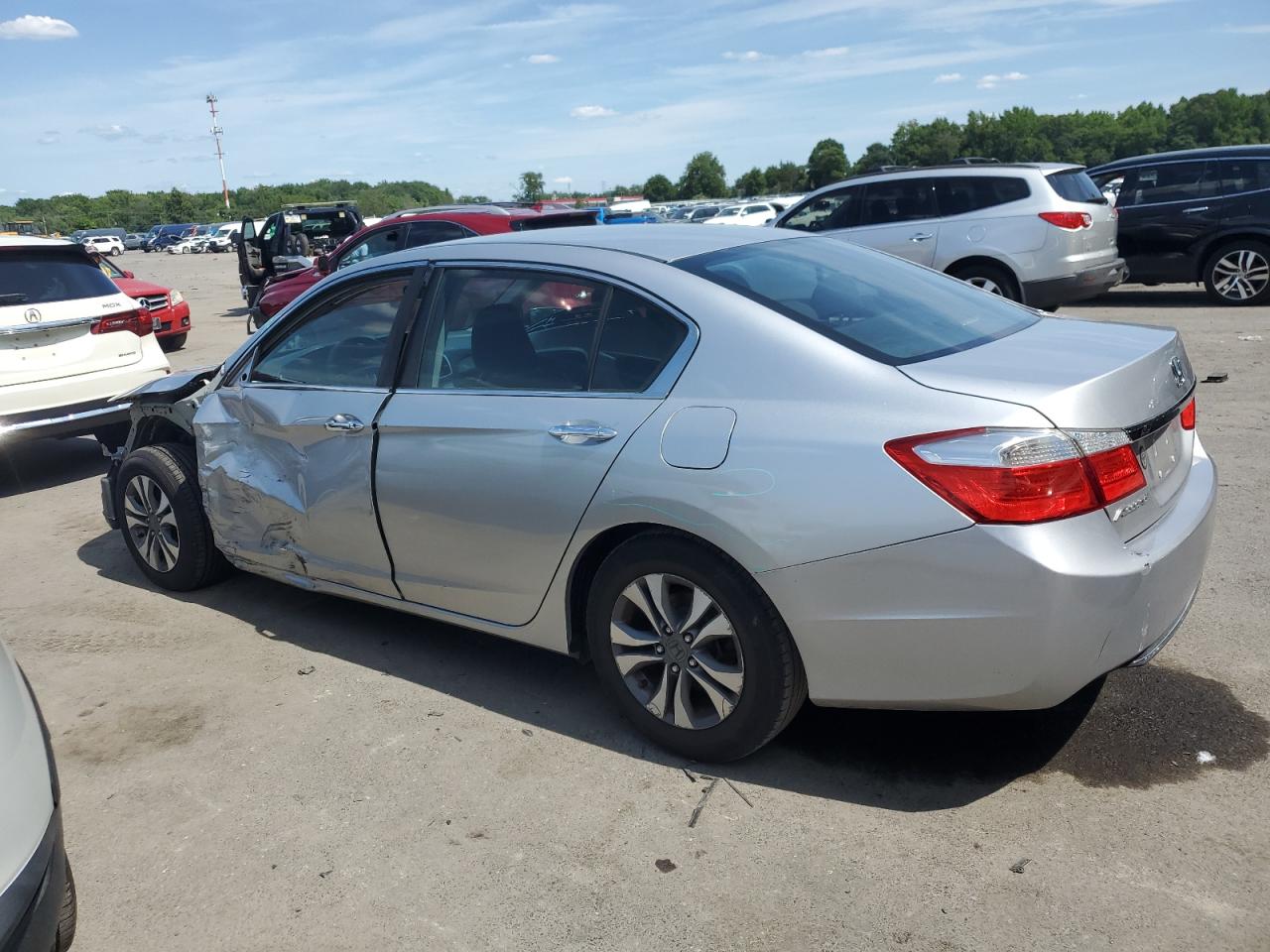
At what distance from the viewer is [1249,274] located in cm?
1252

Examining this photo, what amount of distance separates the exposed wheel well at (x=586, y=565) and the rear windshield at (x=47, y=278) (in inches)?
217

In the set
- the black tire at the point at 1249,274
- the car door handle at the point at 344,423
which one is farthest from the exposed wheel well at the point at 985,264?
the car door handle at the point at 344,423

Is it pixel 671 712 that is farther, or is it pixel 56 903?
pixel 671 712

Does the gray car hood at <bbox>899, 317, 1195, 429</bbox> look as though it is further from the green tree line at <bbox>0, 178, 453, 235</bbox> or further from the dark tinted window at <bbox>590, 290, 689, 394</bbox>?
the green tree line at <bbox>0, 178, 453, 235</bbox>

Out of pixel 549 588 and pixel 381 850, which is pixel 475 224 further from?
pixel 381 850

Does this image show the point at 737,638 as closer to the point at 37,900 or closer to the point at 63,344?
the point at 37,900

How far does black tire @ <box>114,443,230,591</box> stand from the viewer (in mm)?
4988

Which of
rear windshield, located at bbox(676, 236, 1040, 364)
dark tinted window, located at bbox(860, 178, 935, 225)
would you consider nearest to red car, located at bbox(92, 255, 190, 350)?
dark tinted window, located at bbox(860, 178, 935, 225)

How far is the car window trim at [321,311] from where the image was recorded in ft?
13.5

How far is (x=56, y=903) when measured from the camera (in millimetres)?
2355

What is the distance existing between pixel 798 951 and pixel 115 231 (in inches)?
3019

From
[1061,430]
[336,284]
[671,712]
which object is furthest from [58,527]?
[1061,430]

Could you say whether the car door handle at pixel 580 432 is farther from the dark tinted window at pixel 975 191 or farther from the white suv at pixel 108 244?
the white suv at pixel 108 244

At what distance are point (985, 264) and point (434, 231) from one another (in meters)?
5.63
